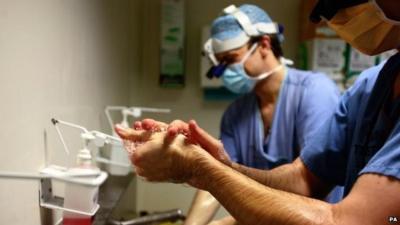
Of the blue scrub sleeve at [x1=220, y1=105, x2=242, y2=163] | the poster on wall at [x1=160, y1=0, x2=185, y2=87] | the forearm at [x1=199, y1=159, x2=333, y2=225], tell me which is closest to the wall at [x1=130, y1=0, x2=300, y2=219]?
the poster on wall at [x1=160, y1=0, x2=185, y2=87]

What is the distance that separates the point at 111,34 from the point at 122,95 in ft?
1.36

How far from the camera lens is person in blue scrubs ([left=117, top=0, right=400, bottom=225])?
704 millimetres

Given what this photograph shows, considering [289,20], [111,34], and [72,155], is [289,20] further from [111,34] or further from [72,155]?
[72,155]

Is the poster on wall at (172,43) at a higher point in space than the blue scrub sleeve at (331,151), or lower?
higher

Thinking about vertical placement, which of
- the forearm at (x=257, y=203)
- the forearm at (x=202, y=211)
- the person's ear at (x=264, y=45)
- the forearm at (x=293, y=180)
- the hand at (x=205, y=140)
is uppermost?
the person's ear at (x=264, y=45)

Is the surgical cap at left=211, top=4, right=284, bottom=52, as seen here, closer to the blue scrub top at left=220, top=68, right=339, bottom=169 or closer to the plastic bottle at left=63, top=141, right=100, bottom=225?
the blue scrub top at left=220, top=68, right=339, bottom=169

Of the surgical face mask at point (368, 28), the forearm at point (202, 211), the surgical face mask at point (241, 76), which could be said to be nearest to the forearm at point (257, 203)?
the surgical face mask at point (368, 28)

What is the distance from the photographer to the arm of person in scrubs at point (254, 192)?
681 mm

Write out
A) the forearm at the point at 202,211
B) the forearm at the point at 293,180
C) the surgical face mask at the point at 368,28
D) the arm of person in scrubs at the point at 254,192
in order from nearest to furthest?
the arm of person in scrubs at the point at 254,192
the surgical face mask at the point at 368,28
the forearm at the point at 293,180
the forearm at the point at 202,211

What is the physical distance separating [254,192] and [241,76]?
944mm

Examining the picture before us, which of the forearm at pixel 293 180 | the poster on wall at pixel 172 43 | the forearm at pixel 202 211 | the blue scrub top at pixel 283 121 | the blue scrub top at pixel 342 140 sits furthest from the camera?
the poster on wall at pixel 172 43

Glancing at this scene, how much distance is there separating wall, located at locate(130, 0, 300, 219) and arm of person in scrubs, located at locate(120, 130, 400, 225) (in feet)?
5.20

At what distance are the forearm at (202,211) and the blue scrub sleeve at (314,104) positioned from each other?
36 centimetres

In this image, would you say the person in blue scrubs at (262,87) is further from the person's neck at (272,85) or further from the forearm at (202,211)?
the forearm at (202,211)
